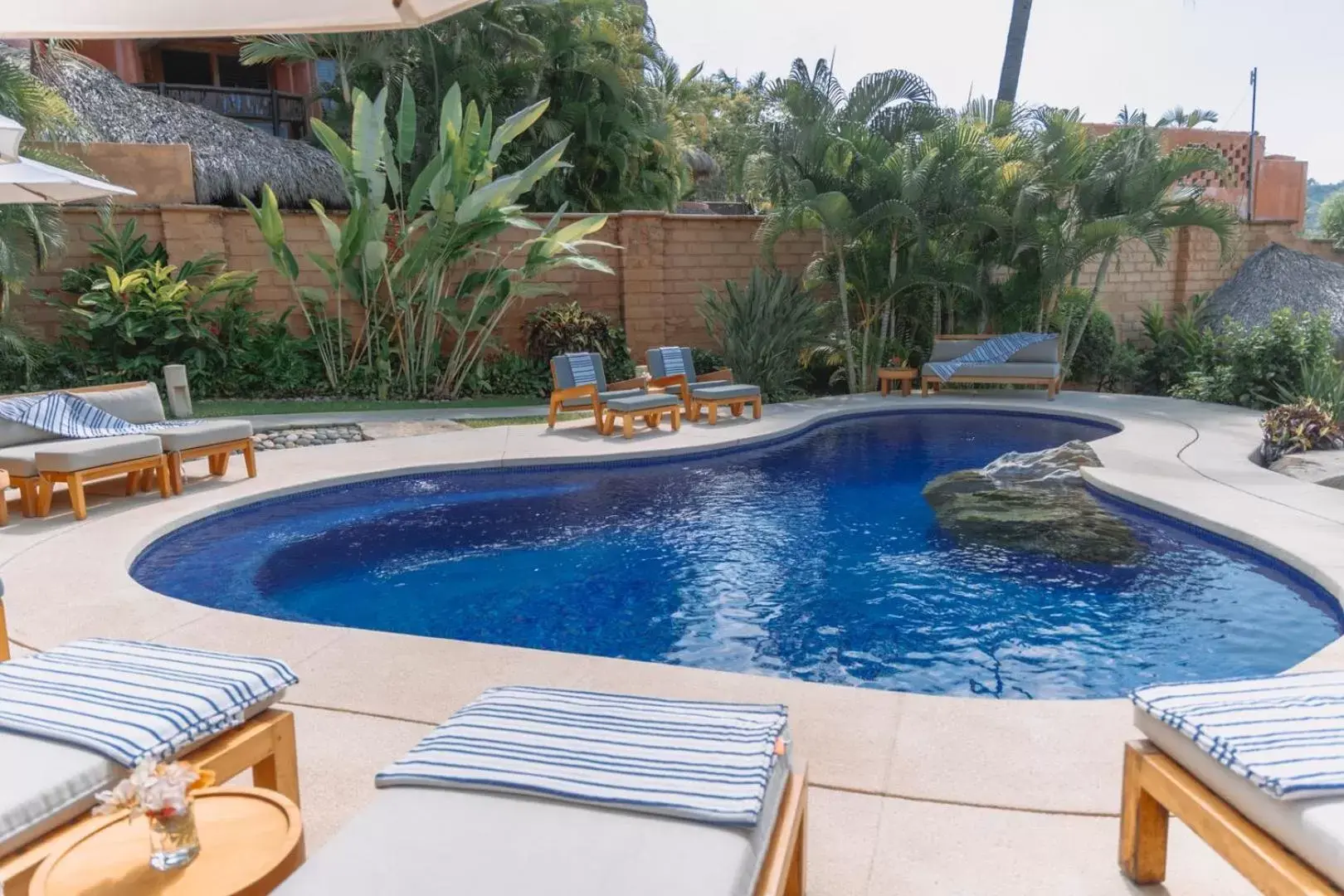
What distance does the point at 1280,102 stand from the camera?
2002 cm

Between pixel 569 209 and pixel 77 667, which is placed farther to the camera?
pixel 569 209

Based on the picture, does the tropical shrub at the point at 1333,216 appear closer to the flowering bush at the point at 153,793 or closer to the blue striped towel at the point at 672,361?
the blue striped towel at the point at 672,361

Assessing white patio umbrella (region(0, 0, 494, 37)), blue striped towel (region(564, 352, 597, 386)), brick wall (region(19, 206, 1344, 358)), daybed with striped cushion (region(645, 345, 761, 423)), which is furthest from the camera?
brick wall (region(19, 206, 1344, 358))

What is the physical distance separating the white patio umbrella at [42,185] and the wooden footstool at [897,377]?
30.4ft

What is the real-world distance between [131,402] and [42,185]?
1.98m

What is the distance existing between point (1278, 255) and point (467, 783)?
17.6m

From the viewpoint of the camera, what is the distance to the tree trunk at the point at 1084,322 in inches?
494

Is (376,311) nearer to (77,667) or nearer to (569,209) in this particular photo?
(569,209)

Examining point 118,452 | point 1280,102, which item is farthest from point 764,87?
point 1280,102

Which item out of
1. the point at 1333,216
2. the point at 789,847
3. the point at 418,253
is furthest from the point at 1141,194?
the point at 1333,216

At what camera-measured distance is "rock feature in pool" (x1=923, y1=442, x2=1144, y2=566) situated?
6.18 meters

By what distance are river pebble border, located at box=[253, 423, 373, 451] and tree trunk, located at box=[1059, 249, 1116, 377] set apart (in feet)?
29.7

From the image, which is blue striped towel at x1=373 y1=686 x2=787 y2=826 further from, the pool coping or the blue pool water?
the blue pool water

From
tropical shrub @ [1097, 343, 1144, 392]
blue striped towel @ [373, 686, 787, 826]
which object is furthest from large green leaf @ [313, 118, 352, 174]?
tropical shrub @ [1097, 343, 1144, 392]
